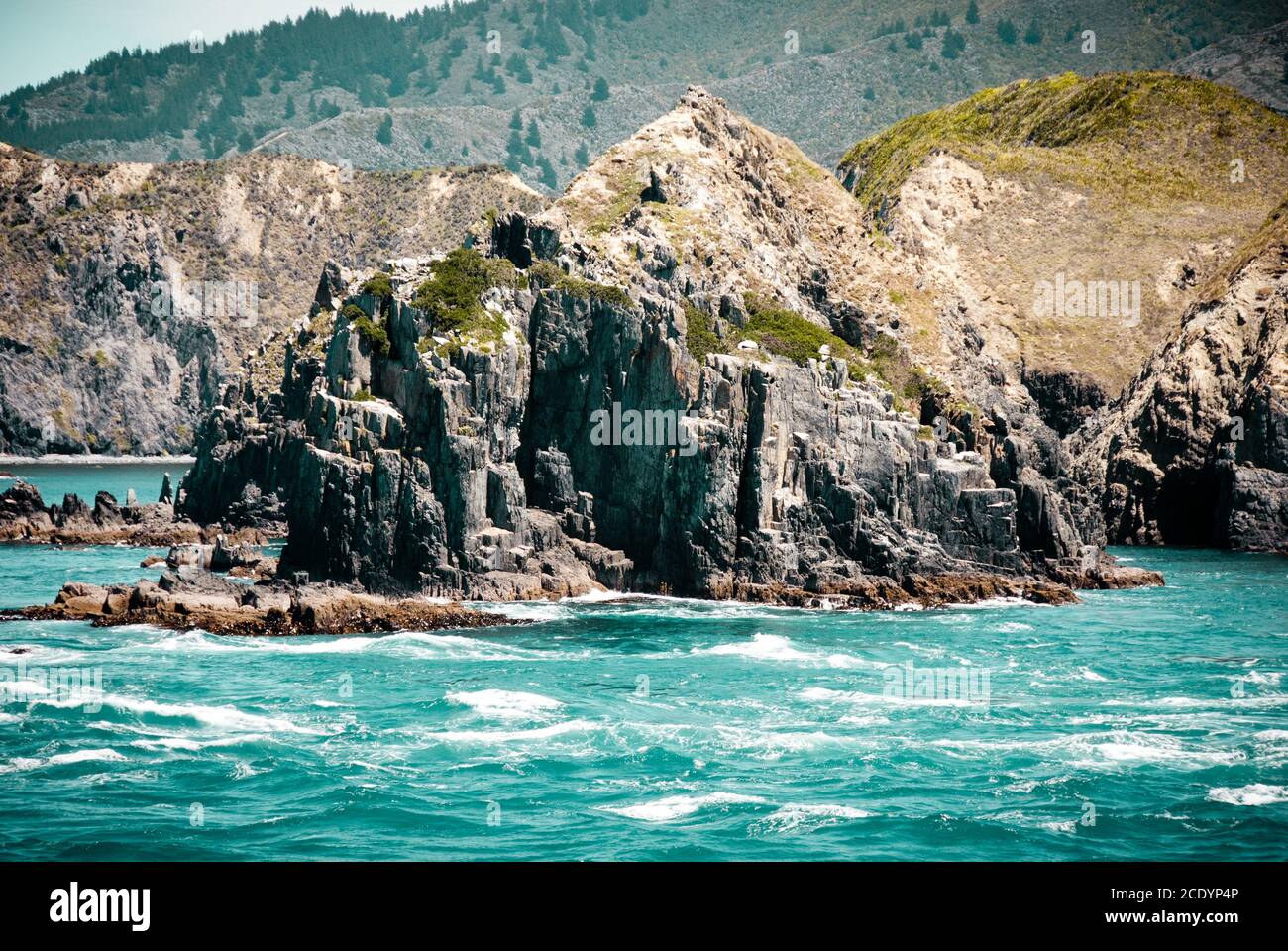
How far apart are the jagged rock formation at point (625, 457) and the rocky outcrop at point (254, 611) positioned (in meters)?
4.15

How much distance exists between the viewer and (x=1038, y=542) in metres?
105

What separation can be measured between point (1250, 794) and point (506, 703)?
98.5 feet

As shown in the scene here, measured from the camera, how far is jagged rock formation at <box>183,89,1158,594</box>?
88750 millimetres

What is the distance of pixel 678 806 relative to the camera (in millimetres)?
47406

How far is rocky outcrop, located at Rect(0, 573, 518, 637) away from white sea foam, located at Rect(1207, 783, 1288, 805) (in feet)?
144

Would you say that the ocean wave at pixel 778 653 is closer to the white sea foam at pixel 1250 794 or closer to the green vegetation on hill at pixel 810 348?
the white sea foam at pixel 1250 794

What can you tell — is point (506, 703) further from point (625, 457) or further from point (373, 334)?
point (373, 334)

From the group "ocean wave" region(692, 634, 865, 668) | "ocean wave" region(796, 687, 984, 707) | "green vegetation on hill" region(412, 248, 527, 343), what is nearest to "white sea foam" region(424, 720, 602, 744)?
"ocean wave" region(796, 687, 984, 707)

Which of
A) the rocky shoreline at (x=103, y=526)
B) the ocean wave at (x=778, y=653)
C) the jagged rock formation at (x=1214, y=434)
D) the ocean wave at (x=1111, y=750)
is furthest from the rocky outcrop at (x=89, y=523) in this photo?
the ocean wave at (x=1111, y=750)

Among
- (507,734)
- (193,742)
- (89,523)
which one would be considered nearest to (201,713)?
(193,742)

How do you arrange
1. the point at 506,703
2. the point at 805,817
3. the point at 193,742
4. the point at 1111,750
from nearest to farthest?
the point at 805,817
the point at 1111,750
the point at 193,742
the point at 506,703

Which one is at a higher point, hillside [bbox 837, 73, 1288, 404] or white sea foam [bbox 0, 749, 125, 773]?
hillside [bbox 837, 73, 1288, 404]

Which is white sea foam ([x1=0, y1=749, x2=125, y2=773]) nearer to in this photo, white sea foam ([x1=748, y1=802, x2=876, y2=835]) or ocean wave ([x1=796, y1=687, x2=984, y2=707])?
white sea foam ([x1=748, y1=802, x2=876, y2=835])
